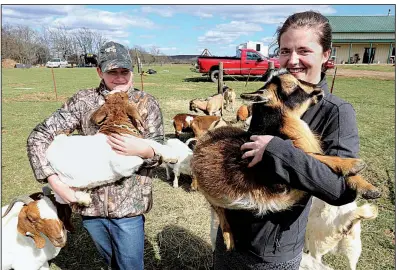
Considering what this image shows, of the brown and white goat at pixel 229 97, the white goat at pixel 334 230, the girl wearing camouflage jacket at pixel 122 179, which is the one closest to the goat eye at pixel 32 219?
the girl wearing camouflage jacket at pixel 122 179

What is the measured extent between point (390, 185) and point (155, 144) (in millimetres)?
5986

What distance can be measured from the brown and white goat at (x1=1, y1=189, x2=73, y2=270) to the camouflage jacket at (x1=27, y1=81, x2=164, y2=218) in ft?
2.63

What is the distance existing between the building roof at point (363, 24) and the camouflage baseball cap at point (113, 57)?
56.4m

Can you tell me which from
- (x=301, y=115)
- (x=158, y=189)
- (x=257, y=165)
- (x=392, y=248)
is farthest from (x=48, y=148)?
(x=392, y=248)

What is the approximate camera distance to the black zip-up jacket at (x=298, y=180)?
4.47 ft

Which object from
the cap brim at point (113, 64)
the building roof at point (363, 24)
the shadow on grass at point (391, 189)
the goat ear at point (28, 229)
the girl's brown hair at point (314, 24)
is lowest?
the shadow on grass at point (391, 189)

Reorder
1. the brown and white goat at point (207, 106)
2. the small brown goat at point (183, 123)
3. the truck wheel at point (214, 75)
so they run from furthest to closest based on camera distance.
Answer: the truck wheel at point (214, 75), the brown and white goat at point (207, 106), the small brown goat at point (183, 123)

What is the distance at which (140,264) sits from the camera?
2.66 metres

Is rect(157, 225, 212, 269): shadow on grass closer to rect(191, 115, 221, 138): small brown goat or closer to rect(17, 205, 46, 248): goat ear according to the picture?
rect(17, 205, 46, 248): goat ear

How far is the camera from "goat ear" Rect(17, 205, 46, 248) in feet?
9.59

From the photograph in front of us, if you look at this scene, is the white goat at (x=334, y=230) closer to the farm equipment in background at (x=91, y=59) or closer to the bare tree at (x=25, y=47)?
the farm equipment in background at (x=91, y=59)

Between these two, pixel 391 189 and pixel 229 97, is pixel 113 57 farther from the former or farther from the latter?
pixel 229 97

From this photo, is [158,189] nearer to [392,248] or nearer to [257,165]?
[392,248]

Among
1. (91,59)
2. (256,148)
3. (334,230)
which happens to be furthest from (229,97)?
(256,148)
